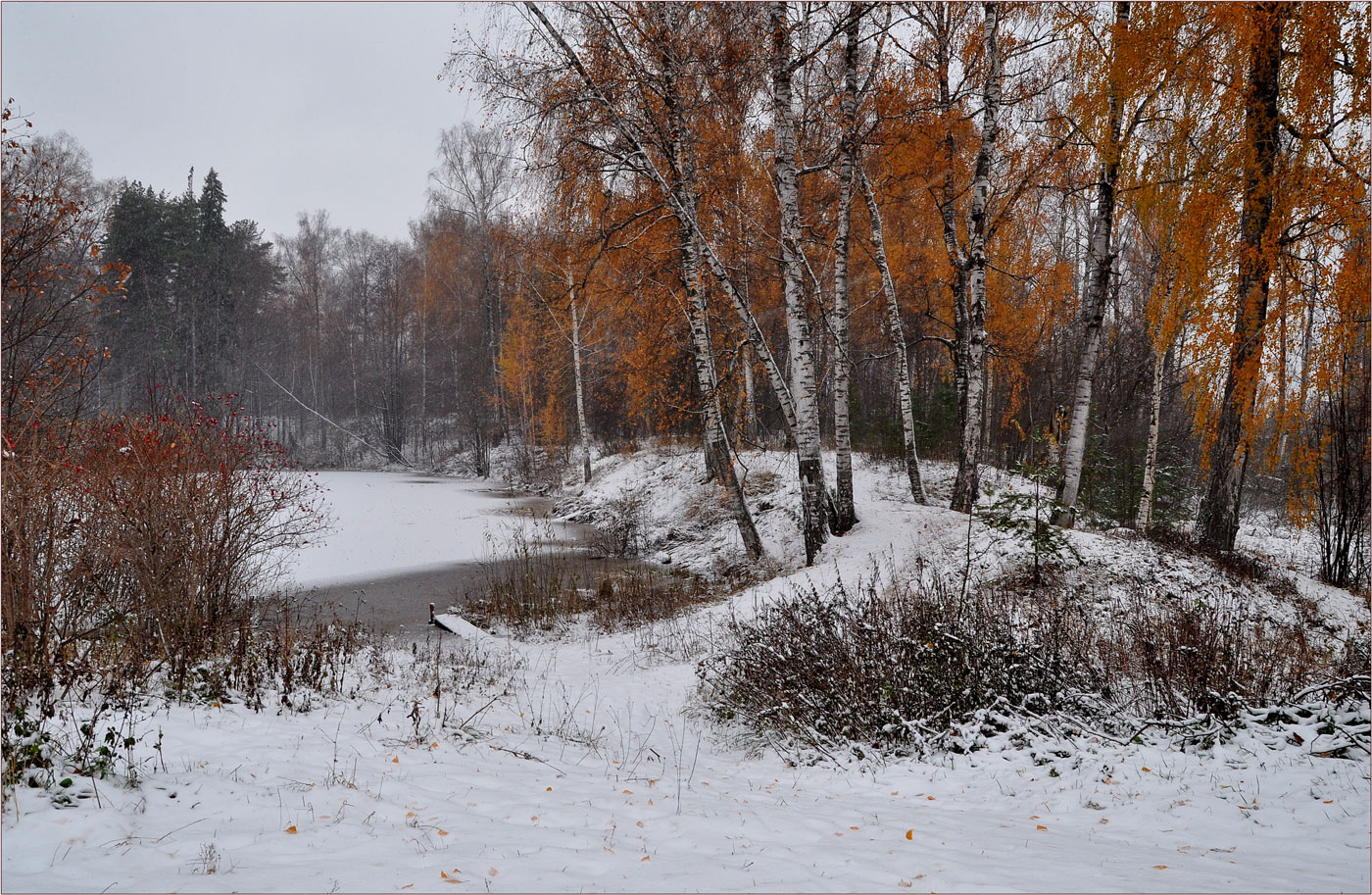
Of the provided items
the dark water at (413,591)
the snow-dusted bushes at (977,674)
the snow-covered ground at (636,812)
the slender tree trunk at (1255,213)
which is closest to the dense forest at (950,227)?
the slender tree trunk at (1255,213)

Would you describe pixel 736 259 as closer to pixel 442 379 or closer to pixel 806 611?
pixel 806 611

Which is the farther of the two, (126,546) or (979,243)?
(979,243)

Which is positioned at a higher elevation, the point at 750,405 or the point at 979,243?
the point at 979,243

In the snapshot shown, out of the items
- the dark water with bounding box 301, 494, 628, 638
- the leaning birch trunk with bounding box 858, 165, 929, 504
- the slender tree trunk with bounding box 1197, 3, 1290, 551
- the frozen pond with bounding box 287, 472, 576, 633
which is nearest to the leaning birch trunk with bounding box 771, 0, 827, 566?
the leaning birch trunk with bounding box 858, 165, 929, 504

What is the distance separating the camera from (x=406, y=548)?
47.2ft

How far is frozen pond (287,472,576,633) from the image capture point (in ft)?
34.5

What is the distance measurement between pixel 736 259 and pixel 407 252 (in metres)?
32.5

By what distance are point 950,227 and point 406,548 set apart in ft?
41.9

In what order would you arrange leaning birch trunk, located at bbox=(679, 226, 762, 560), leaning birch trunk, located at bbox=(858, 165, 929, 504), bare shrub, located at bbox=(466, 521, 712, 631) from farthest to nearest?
leaning birch trunk, located at bbox=(858, 165, 929, 504), leaning birch trunk, located at bbox=(679, 226, 762, 560), bare shrub, located at bbox=(466, 521, 712, 631)

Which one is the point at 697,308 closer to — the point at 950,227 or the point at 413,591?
the point at 950,227

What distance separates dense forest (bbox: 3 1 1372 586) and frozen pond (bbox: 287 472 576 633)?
13.0 feet

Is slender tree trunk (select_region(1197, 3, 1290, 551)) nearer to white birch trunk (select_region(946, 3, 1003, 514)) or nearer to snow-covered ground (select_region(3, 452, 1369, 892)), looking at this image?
white birch trunk (select_region(946, 3, 1003, 514))

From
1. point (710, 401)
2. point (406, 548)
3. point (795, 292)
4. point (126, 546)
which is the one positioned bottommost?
point (406, 548)

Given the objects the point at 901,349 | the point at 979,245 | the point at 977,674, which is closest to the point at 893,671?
the point at 977,674
